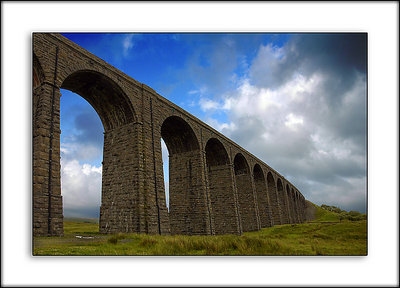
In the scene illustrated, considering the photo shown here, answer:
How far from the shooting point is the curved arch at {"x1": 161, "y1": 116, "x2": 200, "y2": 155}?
2208cm

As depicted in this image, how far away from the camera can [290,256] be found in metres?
7.09

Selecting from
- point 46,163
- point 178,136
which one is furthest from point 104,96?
point 178,136

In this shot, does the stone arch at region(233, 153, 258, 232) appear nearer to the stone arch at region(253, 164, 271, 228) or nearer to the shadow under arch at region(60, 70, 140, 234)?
the stone arch at region(253, 164, 271, 228)

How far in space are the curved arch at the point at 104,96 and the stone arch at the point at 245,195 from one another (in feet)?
56.2

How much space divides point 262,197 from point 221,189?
12628 millimetres

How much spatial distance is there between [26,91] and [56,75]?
5.25 m

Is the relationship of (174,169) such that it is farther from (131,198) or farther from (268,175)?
(268,175)

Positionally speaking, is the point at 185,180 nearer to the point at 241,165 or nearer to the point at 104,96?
the point at 104,96

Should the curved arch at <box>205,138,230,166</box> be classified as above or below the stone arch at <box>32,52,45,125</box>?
below

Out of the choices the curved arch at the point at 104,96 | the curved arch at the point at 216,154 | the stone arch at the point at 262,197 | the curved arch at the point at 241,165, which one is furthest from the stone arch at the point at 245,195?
the curved arch at the point at 104,96

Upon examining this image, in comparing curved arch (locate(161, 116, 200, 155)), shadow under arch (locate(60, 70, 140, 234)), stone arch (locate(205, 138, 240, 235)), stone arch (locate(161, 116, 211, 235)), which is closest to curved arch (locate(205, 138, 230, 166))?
stone arch (locate(205, 138, 240, 235))

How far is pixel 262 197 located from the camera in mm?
37969

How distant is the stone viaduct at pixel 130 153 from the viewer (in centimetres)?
1108

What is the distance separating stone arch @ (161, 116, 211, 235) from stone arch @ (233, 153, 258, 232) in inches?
372
